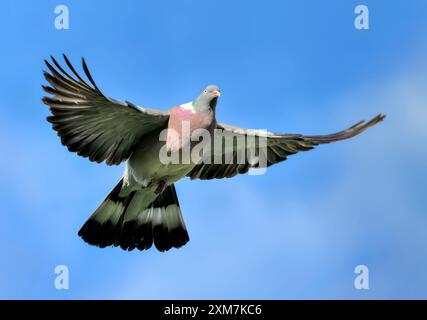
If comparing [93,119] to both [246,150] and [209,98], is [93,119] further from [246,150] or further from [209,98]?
[246,150]

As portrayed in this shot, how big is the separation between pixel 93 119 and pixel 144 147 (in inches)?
32.0

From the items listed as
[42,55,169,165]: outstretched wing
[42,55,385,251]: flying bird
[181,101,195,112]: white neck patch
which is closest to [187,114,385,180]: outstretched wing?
[42,55,385,251]: flying bird

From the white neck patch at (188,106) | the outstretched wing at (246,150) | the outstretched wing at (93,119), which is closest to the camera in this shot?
the outstretched wing at (93,119)

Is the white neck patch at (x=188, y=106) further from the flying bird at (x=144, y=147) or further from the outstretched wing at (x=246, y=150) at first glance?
the outstretched wing at (x=246, y=150)

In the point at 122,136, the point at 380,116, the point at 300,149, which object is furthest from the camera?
the point at 300,149

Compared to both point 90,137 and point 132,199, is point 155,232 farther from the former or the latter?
point 90,137

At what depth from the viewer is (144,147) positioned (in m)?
11.1

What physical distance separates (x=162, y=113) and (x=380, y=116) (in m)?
2.68

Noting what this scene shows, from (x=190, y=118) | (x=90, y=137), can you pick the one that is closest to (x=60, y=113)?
(x=90, y=137)

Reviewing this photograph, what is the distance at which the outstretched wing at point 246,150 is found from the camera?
37.1 feet

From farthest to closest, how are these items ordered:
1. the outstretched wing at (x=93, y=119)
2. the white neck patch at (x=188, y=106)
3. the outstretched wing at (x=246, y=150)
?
the outstretched wing at (x=246, y=150) → the white neck patch at (x=188, y=106) → the outstretched wing at (x=93, y=119)

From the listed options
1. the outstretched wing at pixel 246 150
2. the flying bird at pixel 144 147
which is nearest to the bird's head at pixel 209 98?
the flying bird at pixel 144 147

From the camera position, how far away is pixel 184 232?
12.5 metres

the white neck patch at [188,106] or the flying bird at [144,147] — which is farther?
the white neck patch at [188,106]
